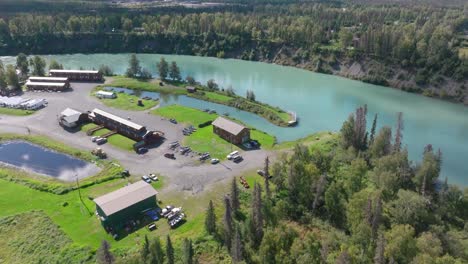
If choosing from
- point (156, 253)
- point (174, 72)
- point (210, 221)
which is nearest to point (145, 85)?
point (174, 72)

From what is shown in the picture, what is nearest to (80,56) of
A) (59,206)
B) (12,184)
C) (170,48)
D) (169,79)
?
(170,48)

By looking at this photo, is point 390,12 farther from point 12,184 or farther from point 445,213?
point 12,184

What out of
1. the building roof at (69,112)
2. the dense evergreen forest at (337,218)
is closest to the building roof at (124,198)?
the dense evergreen forest at (337,218)

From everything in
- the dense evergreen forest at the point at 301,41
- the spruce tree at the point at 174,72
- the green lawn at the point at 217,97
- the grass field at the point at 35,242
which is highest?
→ the dense evergreen forest at the point at 301,41

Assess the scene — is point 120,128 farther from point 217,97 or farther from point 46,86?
point 46,86

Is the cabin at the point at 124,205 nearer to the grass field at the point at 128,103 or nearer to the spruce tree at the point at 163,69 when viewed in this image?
the grass field at the point at 128,103

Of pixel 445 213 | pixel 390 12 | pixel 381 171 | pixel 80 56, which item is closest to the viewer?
pixel 445 213

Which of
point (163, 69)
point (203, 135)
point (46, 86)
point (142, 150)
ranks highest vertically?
point (163, 69)
